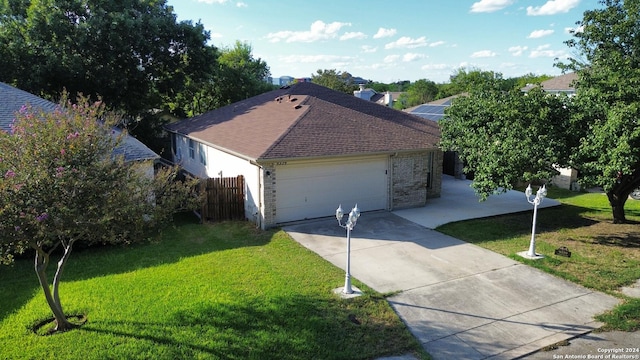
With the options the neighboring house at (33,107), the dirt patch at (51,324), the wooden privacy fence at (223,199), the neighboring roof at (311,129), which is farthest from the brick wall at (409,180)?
the dirt patch at (51,324)

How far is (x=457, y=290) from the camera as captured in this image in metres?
8.55

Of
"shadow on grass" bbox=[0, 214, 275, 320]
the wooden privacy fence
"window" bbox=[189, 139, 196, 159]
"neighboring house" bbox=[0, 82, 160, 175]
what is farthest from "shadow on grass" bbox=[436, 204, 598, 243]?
"window" bbox=[189, 139, 196, 159]

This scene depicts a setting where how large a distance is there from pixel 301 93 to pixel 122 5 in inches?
427

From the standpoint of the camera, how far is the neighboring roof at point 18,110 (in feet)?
40.9

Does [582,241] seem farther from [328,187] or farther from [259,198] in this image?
[259,198]

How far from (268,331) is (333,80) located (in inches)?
2471

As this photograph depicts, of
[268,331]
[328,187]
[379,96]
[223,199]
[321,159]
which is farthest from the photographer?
[379,96]

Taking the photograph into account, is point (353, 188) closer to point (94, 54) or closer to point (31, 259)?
point (31, 259)

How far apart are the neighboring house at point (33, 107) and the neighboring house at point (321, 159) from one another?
8.49ft

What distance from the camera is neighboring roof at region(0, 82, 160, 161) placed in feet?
40.9

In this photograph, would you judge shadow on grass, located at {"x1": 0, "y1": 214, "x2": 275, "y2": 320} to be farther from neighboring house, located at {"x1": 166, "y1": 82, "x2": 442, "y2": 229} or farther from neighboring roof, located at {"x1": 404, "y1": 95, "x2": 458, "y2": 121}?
neighboring roof, located at {"x1": 404, "y1": 95, "x2": 458, "y2": 121}

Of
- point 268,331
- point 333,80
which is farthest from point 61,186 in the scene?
point 333,80

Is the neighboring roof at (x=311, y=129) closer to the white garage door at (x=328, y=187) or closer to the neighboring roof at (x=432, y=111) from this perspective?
the white garage door at (x=328, y=187)

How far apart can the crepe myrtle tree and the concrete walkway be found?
4.52 m
